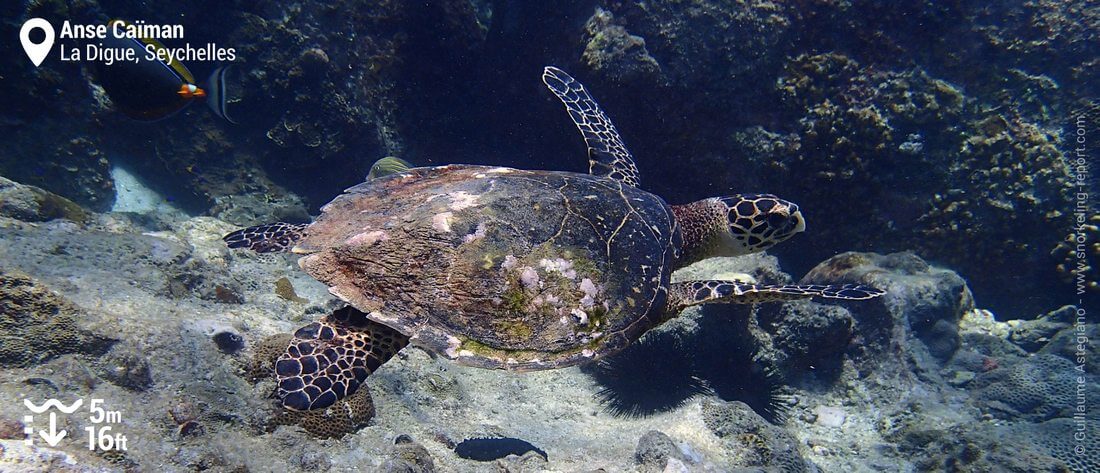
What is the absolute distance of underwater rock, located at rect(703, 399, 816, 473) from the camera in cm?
362

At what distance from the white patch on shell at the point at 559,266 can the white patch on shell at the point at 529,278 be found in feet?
0.27

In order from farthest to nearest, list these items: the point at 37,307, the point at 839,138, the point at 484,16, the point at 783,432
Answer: the point at 484,16
the point at 839,138
the point at 783,432
the point at 37,307

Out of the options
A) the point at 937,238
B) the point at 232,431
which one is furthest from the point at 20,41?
the point at 937,238

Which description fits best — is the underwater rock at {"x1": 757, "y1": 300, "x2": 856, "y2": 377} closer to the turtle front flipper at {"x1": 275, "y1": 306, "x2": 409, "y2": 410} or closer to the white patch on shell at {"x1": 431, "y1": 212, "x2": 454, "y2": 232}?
the white patch on shell at {"x1": 431, "y1": 212, "x2": 454, "y2": 232}

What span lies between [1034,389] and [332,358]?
7.59 metres

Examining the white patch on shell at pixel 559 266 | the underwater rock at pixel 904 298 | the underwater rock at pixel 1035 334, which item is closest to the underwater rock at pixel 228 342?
the white patch on shell at pixel 559 266

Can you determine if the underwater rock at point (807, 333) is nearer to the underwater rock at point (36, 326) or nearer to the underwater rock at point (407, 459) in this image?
the underwater rock at point (407, 459)

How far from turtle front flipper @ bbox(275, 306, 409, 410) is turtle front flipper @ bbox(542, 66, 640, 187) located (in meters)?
3.14

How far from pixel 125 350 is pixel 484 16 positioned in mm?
6634

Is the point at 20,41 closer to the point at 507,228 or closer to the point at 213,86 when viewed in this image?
the point at 213,86

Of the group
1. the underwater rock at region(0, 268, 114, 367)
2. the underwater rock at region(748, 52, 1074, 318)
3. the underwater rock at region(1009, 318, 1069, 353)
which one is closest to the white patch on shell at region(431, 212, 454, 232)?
the underwater rock at region(0, 268, 114, 367)

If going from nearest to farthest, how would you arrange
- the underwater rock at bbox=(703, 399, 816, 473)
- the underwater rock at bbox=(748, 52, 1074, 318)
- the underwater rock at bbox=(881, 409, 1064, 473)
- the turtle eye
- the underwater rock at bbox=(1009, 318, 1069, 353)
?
the underwater rock at bbox=(703, 399, 816, 473), the underwater rock at bbox=(881, 409, 1064, 473), the turtle eye, the underwater rock at bbox=(748, 52, 1074, 318), the underwater rock at bbox=(1009, 318, 1069, 353)

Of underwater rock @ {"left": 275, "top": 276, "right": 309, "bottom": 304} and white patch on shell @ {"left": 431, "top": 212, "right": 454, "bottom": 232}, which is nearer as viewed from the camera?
white patch on shell @ {"left": 431, "top": 212, "right": 454, "bottom": 232}

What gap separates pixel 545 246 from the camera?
3.13 m
